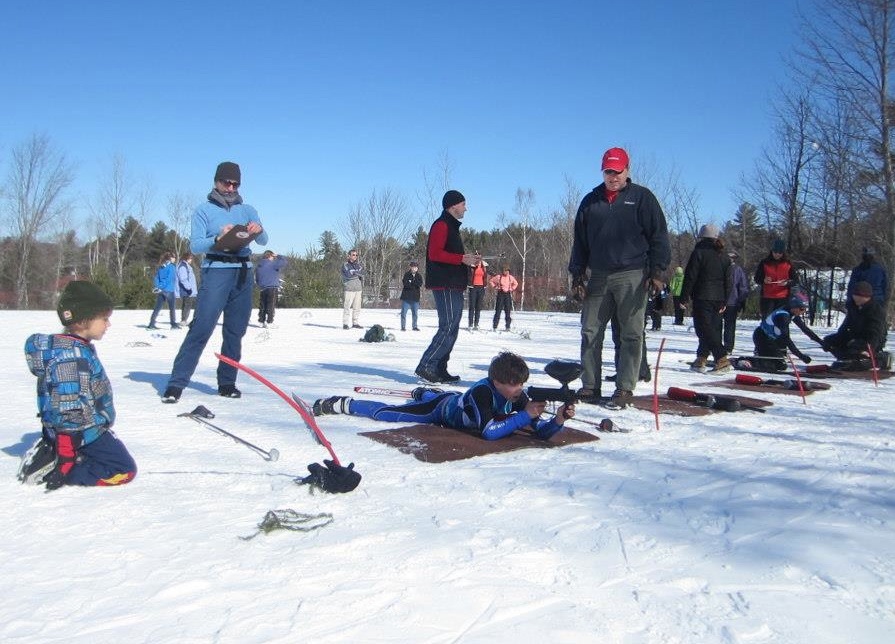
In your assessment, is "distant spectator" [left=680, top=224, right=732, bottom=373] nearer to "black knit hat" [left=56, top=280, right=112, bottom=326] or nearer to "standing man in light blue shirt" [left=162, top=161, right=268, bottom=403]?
"standing man in light blue shirt" [left=162, top=161, right=268, bottom=403]

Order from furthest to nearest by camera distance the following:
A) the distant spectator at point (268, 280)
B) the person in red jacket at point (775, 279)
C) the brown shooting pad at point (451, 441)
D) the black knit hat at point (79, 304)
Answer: the distant spectator at point (268, 280)
the person in red jacket at point (775, 279)
the brown shooting pad at point (451, 441)
the black knit hat at point (79, 304)

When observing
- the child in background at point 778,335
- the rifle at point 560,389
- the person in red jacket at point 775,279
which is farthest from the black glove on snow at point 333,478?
the person in red jacket at point 775,279

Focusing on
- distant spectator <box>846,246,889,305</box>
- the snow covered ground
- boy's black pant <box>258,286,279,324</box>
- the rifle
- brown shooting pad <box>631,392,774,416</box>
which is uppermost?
distant spectator <box>846,246,889,305</box>

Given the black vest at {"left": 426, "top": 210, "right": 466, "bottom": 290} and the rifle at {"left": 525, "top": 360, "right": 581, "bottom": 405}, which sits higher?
the black vest at {"left": 426, "top": 210, "right": 466, "bottom": 290}

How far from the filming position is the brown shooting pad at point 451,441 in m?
3.86

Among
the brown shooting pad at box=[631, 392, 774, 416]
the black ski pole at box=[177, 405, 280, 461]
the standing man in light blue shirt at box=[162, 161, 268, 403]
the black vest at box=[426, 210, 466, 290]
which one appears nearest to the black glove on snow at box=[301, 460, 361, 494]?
the black ski pole at box=[177, 405, 280, 461]

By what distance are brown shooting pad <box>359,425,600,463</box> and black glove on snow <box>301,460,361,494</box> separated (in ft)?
2.14

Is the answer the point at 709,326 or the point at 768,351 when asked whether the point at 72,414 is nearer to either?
the point at 709,326

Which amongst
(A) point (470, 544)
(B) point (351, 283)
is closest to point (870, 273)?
(A) point (470, 544)

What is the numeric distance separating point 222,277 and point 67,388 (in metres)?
2.22

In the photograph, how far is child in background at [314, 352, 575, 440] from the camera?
4.11 metres

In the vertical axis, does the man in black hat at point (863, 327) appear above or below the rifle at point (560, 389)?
above

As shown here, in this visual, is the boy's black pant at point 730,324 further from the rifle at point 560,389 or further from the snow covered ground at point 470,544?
the rifle at point 560,389

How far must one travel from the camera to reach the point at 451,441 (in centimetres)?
412
